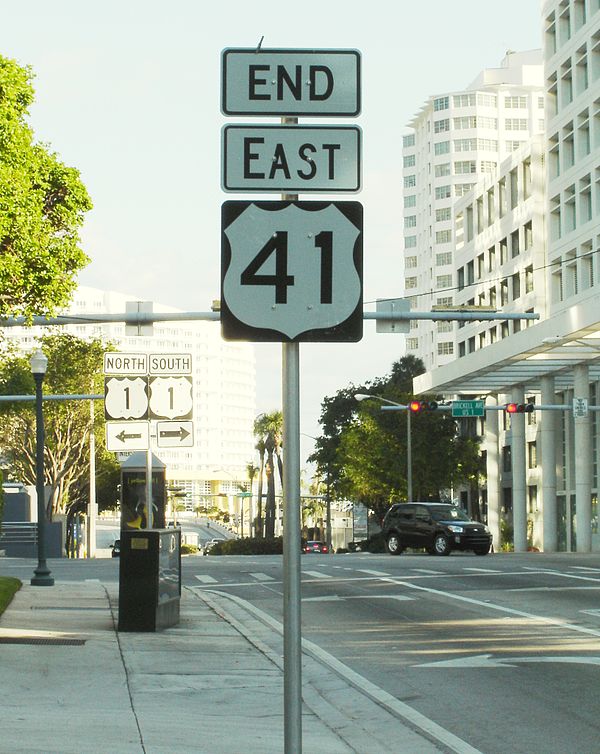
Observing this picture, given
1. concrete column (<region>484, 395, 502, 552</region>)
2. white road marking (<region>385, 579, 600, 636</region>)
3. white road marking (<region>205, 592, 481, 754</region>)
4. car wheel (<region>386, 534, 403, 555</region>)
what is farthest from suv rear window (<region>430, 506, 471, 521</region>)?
white road marking (<region>205, 592, 481, 754</region>)

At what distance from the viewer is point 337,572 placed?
29031mm

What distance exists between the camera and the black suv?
1650 inches

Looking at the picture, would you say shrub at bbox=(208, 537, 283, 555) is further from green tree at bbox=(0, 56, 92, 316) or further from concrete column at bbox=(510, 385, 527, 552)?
green tree at bbox=(0, 56, 92, 316)

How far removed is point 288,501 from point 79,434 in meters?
65.1

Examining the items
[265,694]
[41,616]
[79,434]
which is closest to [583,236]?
[79,434]

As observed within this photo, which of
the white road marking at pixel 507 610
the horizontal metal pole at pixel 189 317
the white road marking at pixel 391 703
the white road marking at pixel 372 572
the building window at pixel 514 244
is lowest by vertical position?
the white road marking at pixel 391 703

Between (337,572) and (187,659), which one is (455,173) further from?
(187,659)

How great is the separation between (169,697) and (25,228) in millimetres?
16445

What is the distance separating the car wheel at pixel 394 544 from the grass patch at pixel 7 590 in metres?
21.9

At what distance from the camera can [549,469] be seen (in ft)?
203

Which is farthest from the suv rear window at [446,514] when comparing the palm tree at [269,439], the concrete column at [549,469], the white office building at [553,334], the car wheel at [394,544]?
the palm tree at [269,439]

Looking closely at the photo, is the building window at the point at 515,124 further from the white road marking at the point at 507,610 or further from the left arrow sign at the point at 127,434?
the left arrow sign at the point at 127,434

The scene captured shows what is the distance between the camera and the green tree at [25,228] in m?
25.0

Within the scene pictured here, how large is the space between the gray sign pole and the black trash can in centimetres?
1035
